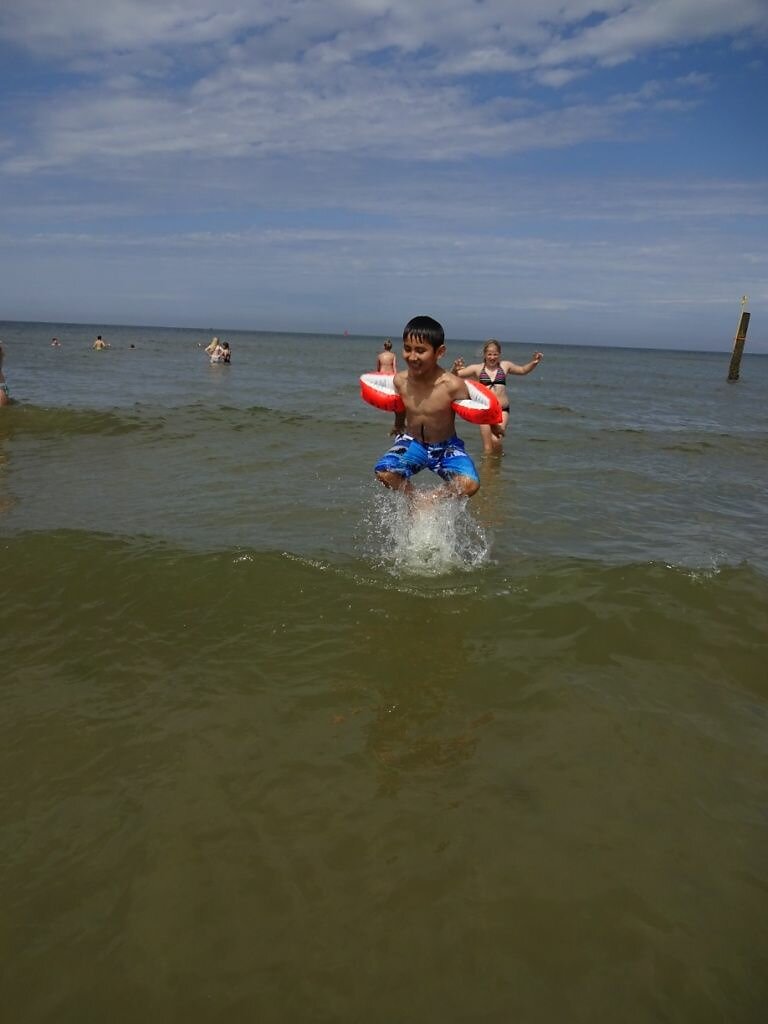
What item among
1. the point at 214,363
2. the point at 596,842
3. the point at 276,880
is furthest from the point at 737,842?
the point at 214,363

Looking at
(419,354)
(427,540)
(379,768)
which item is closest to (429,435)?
(419,354)

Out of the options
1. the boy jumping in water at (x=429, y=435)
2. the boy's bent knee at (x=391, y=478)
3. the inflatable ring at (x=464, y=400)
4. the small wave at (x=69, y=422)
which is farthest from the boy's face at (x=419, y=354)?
the small wave at (x=69, y=422)

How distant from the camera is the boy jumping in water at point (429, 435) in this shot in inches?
233

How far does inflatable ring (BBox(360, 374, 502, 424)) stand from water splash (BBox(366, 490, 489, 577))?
0.79 m

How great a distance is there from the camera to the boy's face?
5531 mm

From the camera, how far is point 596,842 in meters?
2.69

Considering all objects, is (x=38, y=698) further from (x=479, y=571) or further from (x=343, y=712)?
(x=479, y=571)

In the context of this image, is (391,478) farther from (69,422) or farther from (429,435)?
(69,422)

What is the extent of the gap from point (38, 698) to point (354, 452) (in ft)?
27.5

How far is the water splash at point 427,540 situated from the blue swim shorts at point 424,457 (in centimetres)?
28

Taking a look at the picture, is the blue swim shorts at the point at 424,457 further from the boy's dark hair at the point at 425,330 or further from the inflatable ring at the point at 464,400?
the boy's dark hair at the point at 425,330

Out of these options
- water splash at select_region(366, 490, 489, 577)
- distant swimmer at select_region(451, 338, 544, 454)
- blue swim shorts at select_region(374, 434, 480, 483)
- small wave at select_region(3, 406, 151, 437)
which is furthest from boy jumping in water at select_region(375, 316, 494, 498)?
small wave at select_region(3, 406, 151, 437)

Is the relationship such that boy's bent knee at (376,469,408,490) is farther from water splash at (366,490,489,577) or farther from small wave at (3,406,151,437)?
small wave at (3,406,151,437)

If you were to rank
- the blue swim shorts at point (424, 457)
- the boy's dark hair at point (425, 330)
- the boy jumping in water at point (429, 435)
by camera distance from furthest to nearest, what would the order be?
1. the blue swim shorts at point (424, 457)
2. the boy jumping in water at point (429, 435)
3. the boy's dark hair at point (425, 330)
